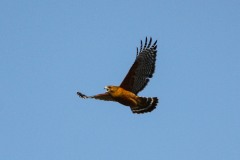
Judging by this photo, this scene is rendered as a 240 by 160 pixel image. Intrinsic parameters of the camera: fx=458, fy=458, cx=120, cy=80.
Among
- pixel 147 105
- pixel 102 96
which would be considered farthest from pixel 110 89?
pixel 147 105

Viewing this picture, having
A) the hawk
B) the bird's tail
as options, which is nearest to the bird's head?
the hawk

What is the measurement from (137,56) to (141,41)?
2.12ft

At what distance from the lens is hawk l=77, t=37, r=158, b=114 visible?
1314cm

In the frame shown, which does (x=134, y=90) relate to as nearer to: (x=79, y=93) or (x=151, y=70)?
(x=151, y=70)

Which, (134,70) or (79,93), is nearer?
(134,70)

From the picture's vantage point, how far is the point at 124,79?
43.7 ft

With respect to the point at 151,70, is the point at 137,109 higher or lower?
lower

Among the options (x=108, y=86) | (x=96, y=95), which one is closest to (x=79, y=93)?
(x=96, y=95)

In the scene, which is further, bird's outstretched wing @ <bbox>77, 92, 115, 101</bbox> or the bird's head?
bird's outstretched wing @ <bbox>77, 92, 115, 101</bbox>

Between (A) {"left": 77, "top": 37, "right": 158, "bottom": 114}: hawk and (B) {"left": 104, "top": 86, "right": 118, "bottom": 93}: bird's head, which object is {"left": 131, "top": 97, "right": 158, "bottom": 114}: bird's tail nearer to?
(A) {"left": 77, "top": 37, "right": 158, "bottom": 114}: hawk

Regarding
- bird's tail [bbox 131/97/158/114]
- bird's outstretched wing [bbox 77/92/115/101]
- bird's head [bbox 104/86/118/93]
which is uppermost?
bird's outstretched wing [bbox 77/92/115/101]

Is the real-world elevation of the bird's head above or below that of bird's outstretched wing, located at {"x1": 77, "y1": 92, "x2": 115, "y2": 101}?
below

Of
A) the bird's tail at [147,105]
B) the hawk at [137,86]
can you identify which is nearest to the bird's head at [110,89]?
the hawk at [137,86]

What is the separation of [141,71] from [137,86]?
0.47 m
